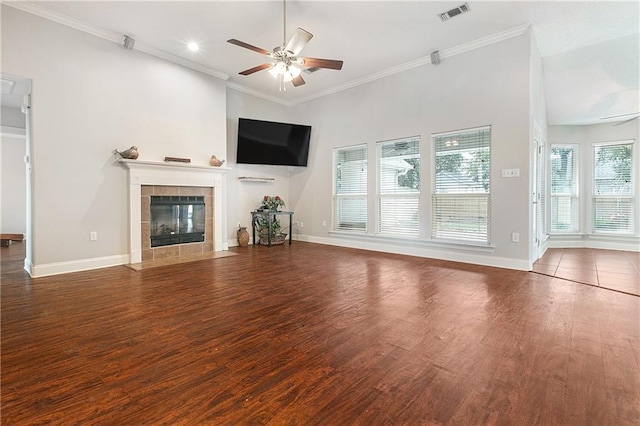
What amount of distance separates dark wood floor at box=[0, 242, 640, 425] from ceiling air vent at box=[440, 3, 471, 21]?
344 cm

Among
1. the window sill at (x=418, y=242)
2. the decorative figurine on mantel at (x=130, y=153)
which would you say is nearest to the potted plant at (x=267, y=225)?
the window sill at (x=418, y=242)

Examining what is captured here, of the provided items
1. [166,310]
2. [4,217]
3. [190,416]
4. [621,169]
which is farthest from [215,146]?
[621,169]

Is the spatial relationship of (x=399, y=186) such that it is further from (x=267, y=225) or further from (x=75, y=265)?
(x=75, y=265)

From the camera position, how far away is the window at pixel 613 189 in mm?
6031

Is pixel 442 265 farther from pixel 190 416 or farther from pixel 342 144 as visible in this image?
pixel 190 416

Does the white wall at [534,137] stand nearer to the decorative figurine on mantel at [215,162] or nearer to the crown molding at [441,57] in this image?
the crown molding at [441,57]

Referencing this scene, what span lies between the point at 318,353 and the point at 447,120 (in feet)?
14.6

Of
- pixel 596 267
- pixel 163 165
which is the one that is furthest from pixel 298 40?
pixel 596 267

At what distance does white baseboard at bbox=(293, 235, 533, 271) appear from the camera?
4.39 m

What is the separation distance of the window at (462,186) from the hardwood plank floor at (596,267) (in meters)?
1.06

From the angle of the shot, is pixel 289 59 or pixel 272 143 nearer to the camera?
pixel 289 59

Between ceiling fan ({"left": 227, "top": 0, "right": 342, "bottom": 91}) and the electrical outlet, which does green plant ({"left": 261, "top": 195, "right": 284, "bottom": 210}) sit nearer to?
ceiling fan ({"left": 227, "top": 0, "right": 342, "bottom": 91})

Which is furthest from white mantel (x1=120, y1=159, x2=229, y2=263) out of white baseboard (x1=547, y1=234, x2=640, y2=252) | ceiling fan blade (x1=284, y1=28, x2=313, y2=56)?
white baseboard (x1=547, y1=234, x2=640, y2=252)

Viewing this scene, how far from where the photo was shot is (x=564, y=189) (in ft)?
21.4
